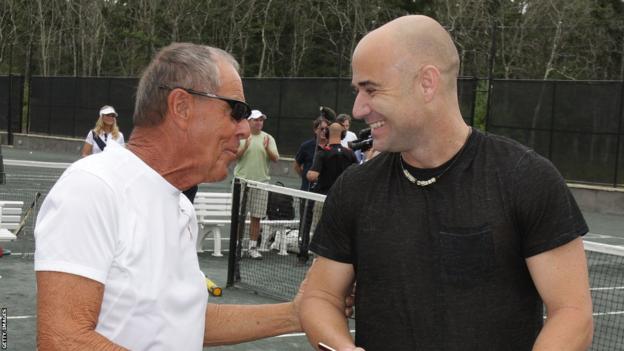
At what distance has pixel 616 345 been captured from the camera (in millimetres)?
8773

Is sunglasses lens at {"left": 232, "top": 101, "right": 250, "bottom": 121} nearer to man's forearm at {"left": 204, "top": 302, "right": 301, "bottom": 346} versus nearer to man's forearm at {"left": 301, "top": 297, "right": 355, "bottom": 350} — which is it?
man's forearm at {"left": 301, "top": 297, "right": 355, "bottom": 350}

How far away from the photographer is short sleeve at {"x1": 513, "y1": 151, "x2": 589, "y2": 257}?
2500mm

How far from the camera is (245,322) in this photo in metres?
3.14

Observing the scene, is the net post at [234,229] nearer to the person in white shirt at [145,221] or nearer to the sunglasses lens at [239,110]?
the person in white shirt at [145,221]

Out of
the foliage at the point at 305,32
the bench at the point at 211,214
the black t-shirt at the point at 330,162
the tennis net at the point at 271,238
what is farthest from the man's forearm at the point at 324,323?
the foliage at the point at 305,32

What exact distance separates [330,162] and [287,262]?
1.44m

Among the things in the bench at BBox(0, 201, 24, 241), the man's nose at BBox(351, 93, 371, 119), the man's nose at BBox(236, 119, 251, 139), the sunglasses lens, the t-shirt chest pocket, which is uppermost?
the man's nose at BBox(351, 93, 371, 119)

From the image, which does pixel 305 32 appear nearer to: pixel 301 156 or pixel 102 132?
pixel 102 132

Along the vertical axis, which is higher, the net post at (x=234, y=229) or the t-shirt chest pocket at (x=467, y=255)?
the t-shirt chest pocket at (x=467, y=255)

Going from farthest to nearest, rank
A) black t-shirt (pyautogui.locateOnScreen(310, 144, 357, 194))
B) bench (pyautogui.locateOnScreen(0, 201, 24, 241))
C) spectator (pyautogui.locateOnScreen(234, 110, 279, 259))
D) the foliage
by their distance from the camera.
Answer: the foliage
spectator (pyautogui.locateOnScreen(234, 110, 279, 259))
black t-shirt (pyautogui.locateOnScreen(310, 144, 357, 194))
bench (pyautogui.locateOnScreen(0, 201, 24, 241))

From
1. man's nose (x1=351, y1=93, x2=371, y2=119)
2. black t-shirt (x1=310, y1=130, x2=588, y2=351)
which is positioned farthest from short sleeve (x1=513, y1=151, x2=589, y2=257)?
man's nose (x1=351, y1=93, x2=371, y2=119)

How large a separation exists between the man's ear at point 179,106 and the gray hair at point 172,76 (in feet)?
0.05

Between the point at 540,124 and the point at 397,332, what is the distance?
21.8m

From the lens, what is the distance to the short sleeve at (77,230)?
2314 mm
